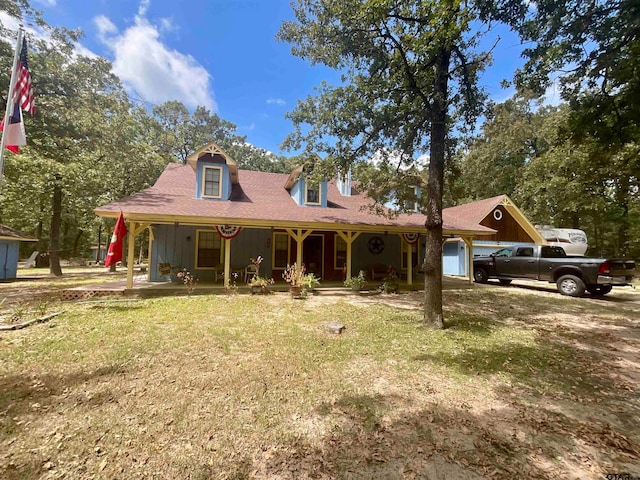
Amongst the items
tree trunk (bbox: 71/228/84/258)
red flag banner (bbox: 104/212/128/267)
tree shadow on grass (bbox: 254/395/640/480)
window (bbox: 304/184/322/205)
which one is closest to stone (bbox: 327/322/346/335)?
tree shadow on grass (bbox: 254/395/640/480)

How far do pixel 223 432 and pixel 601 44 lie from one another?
9.59m

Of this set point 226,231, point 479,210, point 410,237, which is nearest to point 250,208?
point 226,231

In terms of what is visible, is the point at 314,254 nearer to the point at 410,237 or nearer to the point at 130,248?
the point at 410,237

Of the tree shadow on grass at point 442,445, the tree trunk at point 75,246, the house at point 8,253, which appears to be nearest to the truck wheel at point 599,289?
the tree shadow on grass at point 442,445

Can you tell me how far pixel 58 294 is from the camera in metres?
9.45

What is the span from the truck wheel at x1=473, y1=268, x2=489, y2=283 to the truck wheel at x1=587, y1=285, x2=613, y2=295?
3.94m

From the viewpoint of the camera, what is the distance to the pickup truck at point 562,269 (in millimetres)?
9430

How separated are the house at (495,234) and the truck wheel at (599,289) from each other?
7103 mm

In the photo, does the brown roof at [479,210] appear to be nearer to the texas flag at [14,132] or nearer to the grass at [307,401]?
the grass at [307,401]

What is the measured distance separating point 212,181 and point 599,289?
15557 mm

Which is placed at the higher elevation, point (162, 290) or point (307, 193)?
point (307, 193)

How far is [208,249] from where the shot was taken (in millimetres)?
12305

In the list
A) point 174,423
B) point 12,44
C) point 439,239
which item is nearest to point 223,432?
point 174,423

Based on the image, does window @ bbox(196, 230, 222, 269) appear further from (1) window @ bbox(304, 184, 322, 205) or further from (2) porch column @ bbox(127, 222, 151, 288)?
(1) window @ bbox(304, 184, 322, 205)
